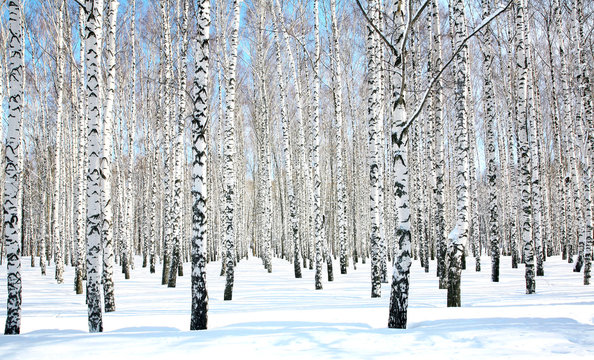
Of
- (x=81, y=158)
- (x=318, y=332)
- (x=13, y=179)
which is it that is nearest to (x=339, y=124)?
(x=318, y=332)

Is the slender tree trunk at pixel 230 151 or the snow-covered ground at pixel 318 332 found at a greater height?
the slender tree trunk at pixel 230 151

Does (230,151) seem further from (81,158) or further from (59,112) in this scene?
(59,112)

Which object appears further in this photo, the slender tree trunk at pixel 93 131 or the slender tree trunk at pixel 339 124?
the slender tree trunk at pixel 339 124

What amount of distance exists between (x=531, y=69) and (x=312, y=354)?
16.1 metres

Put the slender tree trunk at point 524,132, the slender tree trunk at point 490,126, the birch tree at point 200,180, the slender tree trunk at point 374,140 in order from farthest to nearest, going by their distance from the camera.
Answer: the slender tree trunk at point 490,126 → the slender tree trunk at point 374,140 → the slender tree trunk at point 524,132 → the birch tree at point 200,180

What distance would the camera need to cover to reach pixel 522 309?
5.80m

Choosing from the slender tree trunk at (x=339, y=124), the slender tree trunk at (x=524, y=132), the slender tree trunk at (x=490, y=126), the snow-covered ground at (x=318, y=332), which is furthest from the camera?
the slender tree trunk at (x=339, y=124)

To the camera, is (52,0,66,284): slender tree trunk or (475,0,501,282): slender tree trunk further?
(52,0,66,284): slender tree trunk

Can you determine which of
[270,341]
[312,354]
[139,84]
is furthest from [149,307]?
[139,84]

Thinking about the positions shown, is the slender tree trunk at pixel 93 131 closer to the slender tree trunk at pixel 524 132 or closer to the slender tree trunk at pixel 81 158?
the slender tree trunk at pixel 81 158

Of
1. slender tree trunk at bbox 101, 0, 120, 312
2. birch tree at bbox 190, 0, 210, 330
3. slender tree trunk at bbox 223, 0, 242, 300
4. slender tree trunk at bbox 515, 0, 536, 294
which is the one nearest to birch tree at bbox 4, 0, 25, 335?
slender tree trunk at bbox 101, 0, 120, 312

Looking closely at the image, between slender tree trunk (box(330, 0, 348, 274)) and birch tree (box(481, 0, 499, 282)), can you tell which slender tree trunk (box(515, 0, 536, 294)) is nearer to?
birch tree (box(481, 0, 499, 282))

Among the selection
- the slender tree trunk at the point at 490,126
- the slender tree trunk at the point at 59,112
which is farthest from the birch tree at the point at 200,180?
the slender tree trunk at the point at 59,112

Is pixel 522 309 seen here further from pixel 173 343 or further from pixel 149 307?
pixel 149 307
